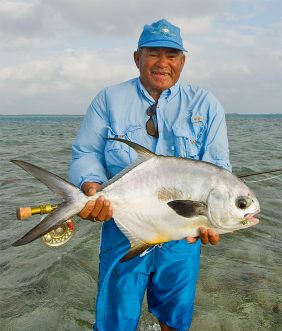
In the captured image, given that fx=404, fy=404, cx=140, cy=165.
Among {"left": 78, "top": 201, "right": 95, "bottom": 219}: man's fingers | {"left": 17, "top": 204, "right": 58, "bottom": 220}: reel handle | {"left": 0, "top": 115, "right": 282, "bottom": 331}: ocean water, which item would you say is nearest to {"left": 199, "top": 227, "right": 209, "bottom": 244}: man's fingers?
{"left": 78, "top": 201, "right": 95, "bottom": 219}: man's fingers

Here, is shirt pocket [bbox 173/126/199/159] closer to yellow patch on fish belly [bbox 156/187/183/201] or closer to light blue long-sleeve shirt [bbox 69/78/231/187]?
light blue long-sleeve shirt [bbox 69/78/231/187]

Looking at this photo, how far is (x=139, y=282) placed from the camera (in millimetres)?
3018

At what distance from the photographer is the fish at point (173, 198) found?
254 centimetres

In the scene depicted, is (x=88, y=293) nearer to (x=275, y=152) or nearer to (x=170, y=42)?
(x=170, y=42)

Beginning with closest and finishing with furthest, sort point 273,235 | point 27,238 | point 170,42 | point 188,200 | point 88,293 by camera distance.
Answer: point 27,238 < point 188,200 < point 170,42 < point 88,293 < point 273,235

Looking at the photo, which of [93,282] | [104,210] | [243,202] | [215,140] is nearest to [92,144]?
[104,210]

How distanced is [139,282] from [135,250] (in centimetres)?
45

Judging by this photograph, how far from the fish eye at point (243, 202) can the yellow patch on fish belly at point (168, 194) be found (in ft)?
1.19

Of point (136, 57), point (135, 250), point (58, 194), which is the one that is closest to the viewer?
point (58, 194)

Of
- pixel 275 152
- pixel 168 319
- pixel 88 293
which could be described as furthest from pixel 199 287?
pixel 275 152

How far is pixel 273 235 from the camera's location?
6.46m

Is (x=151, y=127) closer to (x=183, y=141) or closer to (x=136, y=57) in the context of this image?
(x=183, y=141)

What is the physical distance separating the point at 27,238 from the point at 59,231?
1198 mm

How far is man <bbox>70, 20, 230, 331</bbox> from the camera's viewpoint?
118 inches
